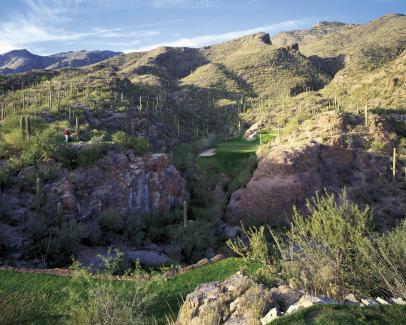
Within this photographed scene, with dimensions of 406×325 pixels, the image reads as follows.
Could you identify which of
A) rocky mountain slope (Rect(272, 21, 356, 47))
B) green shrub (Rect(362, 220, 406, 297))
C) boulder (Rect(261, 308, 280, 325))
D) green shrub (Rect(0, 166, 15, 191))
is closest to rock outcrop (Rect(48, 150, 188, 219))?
green shrub (Rect(0, 166, 15, 191))

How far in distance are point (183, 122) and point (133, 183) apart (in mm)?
29889

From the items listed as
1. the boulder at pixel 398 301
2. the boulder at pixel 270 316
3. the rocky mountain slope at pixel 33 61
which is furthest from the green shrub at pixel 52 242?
the rocky mountain slope at pixel 33 61

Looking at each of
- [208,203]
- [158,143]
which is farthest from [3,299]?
[158,143]

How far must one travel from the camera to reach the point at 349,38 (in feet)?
315

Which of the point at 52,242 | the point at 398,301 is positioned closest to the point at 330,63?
the point at 52,242

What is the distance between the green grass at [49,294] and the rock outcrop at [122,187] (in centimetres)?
690

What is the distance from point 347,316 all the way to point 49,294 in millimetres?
6484

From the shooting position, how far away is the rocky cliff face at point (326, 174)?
21547mm

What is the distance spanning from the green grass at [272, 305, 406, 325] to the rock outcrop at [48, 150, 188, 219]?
40.7 ft

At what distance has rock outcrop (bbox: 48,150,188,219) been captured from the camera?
17.1 meters

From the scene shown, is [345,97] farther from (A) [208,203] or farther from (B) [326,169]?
(A) [208,203]

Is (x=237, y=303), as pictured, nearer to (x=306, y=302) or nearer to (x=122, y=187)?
(x=306, y=302)

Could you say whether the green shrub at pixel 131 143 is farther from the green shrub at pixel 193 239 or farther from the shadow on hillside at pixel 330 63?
the shadow on hillside at pixel 330 63

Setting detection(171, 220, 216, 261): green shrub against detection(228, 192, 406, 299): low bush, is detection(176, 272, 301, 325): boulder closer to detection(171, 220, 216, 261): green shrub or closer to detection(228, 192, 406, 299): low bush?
detection(228, 192, 406, 299): low bush
